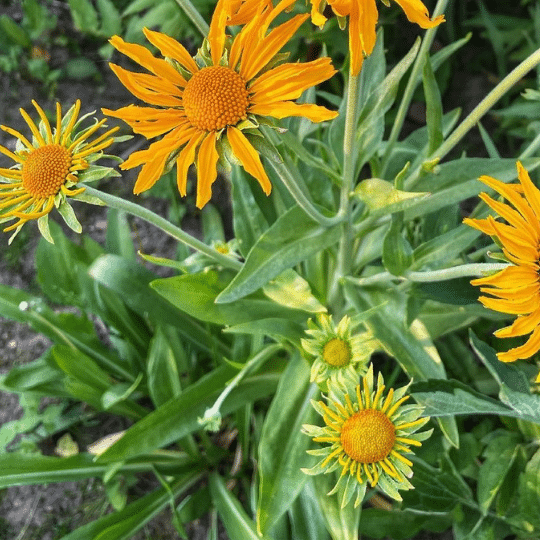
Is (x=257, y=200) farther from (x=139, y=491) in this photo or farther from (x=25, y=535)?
(x=25, y=535)

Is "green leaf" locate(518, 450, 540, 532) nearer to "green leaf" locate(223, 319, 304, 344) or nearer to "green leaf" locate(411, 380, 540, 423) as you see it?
"green leaf" locate(411, 380, 540, 423)

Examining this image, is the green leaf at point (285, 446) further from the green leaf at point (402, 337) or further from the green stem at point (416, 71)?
the green stem at point (416, 71)

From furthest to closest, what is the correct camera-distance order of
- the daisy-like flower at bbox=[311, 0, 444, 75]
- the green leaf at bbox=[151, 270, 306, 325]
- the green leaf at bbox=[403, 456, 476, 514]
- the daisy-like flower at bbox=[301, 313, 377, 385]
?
the green leaf at bbox=[403, 456, 476, 514] < the green leaf at bbox=[151, 270, 306, 325] < the daisy-like flower at bbox=[301, 313, 377, 385] < the daisy-like flower at bbox=[311, 0, 444, 75]

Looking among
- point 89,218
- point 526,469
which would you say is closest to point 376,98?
point 526,469

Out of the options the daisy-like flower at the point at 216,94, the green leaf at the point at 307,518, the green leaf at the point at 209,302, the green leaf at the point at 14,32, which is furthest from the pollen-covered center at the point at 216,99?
the green leaf at the point at 14,32

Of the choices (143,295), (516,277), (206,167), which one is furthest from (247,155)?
(143,295)

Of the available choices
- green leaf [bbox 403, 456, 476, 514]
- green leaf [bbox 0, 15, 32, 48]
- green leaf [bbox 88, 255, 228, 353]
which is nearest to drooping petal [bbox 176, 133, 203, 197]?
green leaf [bbox 88, 255, 228, 353]

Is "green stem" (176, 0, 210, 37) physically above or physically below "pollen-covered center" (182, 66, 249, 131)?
above

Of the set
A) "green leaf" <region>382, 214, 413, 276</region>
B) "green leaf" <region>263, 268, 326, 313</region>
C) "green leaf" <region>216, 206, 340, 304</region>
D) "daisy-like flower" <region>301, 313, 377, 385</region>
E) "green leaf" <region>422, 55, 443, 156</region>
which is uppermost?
"green leaf" <region>422, 55, 443, 156</region>
